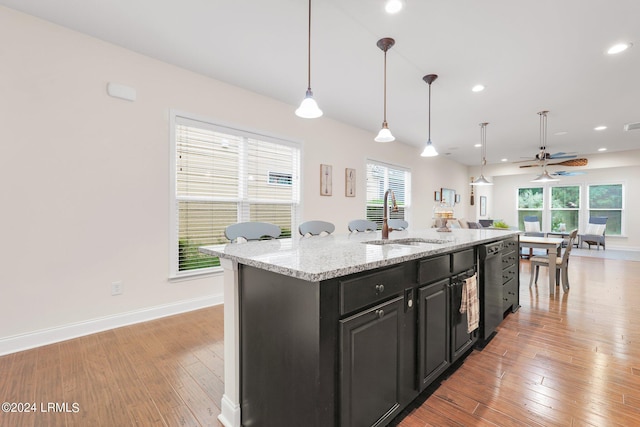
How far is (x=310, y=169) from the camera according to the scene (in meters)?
4.64

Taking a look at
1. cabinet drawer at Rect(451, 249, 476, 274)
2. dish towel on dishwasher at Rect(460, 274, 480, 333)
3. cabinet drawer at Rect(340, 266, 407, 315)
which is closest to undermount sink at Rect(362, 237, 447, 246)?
cabinet drawer at Rect(451, 249, 476, 274)

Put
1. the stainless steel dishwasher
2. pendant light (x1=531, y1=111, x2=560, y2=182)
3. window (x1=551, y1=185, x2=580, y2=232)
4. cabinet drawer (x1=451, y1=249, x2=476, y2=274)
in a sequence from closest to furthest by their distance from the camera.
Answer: cabinet drawer (x1=451, y1=249, x2=476, y2=274) < the stainless steel dishwasher < pendant light (x1=531, y1=111, x2=560, y2=182) < window (x1=551, y1=185, x2=580, y2=232)

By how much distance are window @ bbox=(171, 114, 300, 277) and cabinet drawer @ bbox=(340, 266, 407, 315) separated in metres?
2.65

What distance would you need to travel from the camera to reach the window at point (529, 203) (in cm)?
991

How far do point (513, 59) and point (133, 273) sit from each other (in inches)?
177

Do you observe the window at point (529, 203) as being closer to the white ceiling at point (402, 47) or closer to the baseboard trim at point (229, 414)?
the white ceiling at point (402, 47)

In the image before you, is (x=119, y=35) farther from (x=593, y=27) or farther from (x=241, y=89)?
(x=593, y=27)

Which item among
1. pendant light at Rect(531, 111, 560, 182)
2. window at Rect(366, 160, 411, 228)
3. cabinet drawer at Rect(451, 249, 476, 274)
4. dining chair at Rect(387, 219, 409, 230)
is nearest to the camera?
cabinet drawer at Rect(451, 249, 476, 274)

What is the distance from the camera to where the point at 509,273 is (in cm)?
305

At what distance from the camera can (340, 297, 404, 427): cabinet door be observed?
1.21 m

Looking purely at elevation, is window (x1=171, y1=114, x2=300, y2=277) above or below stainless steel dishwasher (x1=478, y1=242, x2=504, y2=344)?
above

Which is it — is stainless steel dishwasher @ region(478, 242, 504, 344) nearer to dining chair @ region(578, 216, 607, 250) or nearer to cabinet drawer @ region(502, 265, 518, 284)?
cabinet drawer @ region(502, 265, 518, 284)

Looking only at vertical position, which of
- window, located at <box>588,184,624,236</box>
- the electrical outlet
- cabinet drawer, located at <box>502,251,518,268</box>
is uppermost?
window, located at <box>588,184,624,236</box>

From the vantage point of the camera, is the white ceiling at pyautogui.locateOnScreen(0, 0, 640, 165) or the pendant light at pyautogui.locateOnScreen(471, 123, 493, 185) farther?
the pendant light at pyautogui.locateOnScreen(471, 123, 493, 185)
